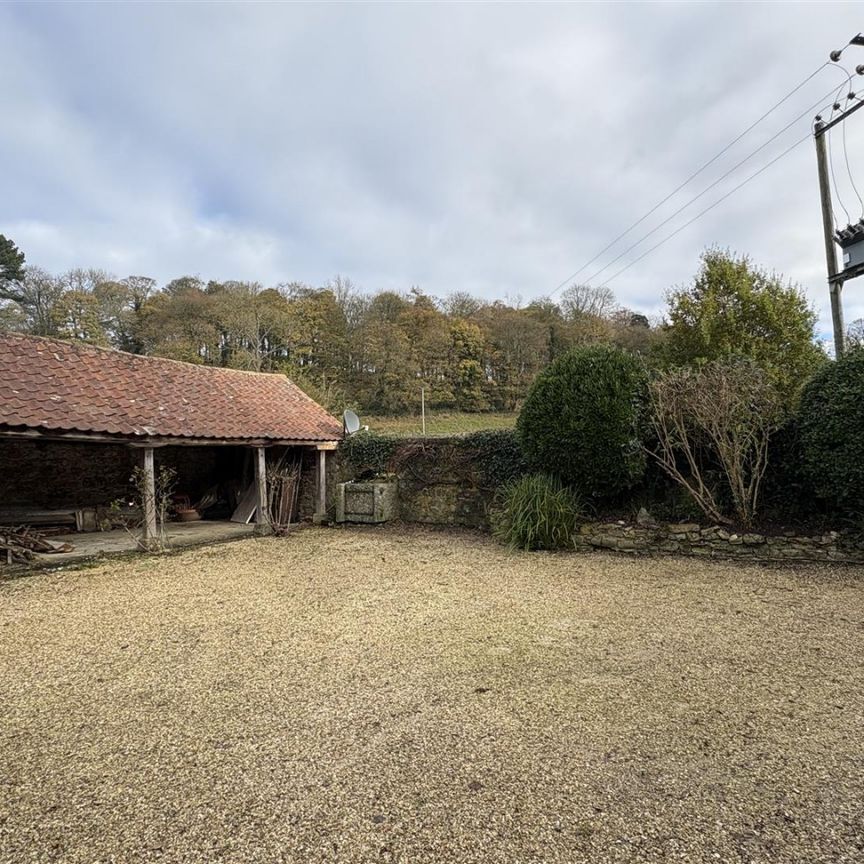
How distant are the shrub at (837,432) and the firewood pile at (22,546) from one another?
382 inches

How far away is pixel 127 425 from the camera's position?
7.06 metres

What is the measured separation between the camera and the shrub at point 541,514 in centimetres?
679

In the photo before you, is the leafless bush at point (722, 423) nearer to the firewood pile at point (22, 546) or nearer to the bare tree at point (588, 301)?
the firewood pile at point (22, 546)

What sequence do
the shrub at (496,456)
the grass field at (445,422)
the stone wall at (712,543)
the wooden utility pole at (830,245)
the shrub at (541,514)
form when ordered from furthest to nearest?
the grass field at (445,422)
the shrub at (496,456)
the wooden utility pole at (830,245)
the shrub at (541,514)
the stone wall at (712,543)

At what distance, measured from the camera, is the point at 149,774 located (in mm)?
2111

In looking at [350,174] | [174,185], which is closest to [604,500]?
[350,174]

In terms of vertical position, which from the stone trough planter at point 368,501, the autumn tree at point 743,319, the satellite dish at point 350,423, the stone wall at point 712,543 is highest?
the autumn tree at point 743,319

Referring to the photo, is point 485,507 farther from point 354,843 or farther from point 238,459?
point 354,843

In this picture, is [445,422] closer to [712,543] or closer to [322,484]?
[322,484]

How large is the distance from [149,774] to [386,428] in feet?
66.0

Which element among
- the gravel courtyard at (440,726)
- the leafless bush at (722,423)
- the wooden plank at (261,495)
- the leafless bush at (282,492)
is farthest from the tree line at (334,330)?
Result: the gravel courtyard at (440,726)

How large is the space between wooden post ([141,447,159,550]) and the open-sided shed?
0.05ft

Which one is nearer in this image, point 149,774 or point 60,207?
point 149,774

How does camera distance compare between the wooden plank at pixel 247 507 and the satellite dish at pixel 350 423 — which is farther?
the satellite dish at pixel 350 423
